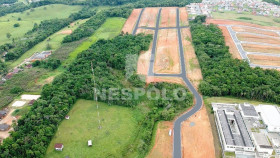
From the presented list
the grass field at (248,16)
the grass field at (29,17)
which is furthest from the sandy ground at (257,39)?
the grass field at (29,17)

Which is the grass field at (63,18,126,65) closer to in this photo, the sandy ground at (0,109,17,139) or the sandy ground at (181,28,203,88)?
the sandy ground at (181,28,203,88)

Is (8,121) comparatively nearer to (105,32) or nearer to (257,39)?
(105,32)

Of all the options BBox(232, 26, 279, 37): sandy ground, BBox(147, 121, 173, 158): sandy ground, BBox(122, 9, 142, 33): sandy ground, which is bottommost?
BBox(147, 121, 173, 158): sandy ground

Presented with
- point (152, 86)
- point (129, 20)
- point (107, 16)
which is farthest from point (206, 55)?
point (107, 16)

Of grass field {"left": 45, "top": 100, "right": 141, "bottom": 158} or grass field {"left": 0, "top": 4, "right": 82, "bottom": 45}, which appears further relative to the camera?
grass field {"left": 0, "top": 4, "right": 82, "bottom": 45}

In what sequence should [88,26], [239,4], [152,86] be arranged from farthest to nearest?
[239,4] < [88,26] < [152,86]

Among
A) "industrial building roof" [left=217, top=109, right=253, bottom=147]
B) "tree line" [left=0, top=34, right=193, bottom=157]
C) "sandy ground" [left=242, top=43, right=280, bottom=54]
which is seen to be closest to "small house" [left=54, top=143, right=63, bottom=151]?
"tree line" [left=0, top=34, right=193, bottom=157]

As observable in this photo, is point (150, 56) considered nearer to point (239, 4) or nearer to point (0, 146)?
point (0, 146)
